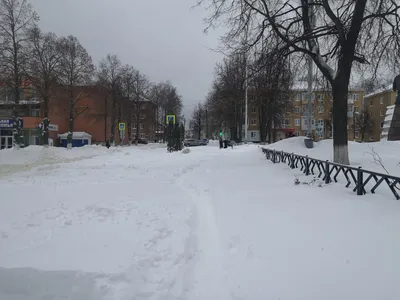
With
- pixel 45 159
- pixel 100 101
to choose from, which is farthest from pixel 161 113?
pixel 45 159

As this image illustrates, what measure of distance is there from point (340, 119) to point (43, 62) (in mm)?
32366

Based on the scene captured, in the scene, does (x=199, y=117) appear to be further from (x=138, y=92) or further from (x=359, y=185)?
(x=359, y=185)

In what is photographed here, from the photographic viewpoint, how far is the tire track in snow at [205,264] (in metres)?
3.83

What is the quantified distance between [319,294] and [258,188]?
614 centimetres

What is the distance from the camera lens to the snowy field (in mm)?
3834

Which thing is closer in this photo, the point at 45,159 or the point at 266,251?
the point at 266,251

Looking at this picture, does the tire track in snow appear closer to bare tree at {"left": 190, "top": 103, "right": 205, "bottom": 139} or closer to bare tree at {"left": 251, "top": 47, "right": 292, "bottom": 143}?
bare tree at {"left": 251, "top": 47, "right": 292, "bottom": 143}

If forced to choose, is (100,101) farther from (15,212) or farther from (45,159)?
(15,212)

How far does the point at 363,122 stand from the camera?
6575cm

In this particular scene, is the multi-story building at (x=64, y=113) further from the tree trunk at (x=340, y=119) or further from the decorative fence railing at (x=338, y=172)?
the tree trunk at (x=340, y=119)

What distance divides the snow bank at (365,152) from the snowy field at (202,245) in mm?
4470

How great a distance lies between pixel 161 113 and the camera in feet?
251

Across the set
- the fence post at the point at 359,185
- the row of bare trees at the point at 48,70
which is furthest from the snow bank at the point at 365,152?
the row of bare trees at the point at 48,70

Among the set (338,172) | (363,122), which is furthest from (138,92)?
(338,172)
